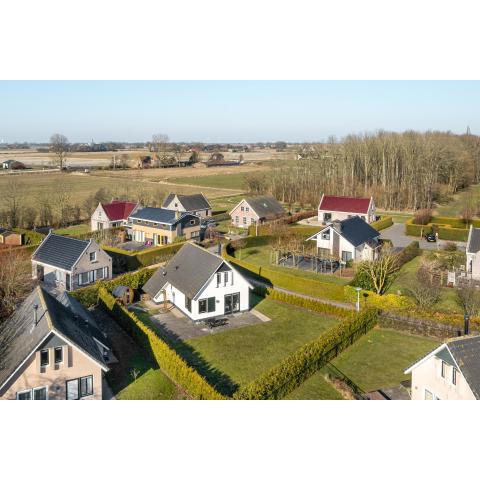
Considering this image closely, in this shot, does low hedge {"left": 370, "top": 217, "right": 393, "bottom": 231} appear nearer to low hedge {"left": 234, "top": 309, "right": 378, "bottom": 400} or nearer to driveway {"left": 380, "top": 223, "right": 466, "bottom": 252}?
driveway {"left": 380, "top": 223, "right": 466, "bottom": 252}

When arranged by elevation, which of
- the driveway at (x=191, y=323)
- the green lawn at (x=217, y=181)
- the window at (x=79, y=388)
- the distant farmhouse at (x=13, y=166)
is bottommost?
the driveway at (x=191, y=323)

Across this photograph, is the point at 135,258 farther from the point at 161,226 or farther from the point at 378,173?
the point at 378,173

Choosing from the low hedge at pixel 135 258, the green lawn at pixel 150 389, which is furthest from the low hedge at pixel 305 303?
the green lawn at pixel 150 389

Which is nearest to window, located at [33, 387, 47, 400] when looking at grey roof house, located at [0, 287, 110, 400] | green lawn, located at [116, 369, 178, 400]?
grey roof house, located at [0, 287, 110, 400]

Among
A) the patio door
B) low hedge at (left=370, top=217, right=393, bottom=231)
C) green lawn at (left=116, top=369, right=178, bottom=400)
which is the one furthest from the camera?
low hedge at (left=370, top=217, right=393, bottom=231)

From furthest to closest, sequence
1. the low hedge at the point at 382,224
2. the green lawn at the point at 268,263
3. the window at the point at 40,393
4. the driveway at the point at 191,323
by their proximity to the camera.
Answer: the low hedge at the point at 382,224 → the green lawn at the point at 268,263 → the driveway at the point at 191,323 → the window at the point at 40,393

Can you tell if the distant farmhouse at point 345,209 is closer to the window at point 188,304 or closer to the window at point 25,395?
the window at point 188,304

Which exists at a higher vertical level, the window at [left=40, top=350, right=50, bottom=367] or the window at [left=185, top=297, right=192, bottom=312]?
the window at [left=40, top=350, right=50, bottom=367]
